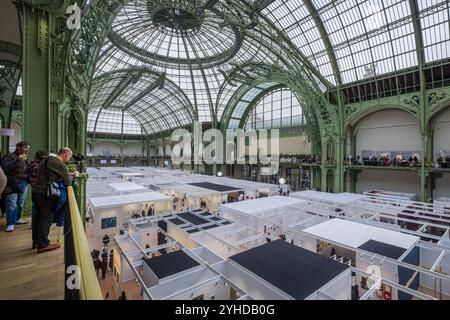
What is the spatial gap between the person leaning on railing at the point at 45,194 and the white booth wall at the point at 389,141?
2932 centimetres

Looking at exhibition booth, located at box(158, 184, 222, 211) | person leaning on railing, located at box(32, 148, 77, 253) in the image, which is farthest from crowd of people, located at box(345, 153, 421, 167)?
person leaning on railing, located at box(32, 148, 77, 253)

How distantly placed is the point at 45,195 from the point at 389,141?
30.1 meters

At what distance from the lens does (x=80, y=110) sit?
10234mm

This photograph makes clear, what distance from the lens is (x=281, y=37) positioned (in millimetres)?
23922

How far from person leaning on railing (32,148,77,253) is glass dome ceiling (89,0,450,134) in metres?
16.7

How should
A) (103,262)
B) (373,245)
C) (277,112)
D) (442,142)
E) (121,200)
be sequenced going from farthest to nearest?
1. (277,112)
2. (442,142)
3. (121,200)
4. (103,262)
5. (373,245)

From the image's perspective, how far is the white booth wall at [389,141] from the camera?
76.3 ft

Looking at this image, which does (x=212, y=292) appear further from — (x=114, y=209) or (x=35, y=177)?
(x=114, y=209)

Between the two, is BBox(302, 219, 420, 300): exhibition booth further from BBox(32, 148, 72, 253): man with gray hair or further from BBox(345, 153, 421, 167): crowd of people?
BBox(345, 153, 421, 167): crowd of people

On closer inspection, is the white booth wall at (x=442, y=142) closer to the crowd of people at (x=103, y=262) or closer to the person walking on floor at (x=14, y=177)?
the crowd of people at (x=103, y=262)

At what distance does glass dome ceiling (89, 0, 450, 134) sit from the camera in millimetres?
18875

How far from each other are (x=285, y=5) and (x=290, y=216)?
20.1 metres

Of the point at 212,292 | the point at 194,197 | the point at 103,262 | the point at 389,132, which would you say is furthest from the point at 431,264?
the point at 194,197

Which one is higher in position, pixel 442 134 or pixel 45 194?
pixel 442 134
